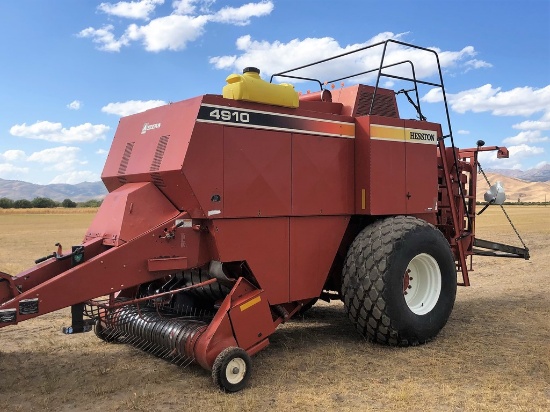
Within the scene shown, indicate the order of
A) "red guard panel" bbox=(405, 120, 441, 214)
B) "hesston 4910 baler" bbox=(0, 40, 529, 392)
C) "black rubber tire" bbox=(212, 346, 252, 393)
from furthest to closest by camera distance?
"red guard panel" bbox=(405, 120, 441, 214)
"hesston 4910 baler" bbox=(0, 40, 529, 392)
"black rubber tire" bbox=(212, 346, 252, 393)

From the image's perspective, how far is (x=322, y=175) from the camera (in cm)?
641

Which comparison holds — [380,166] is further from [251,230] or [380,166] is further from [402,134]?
[251,230]

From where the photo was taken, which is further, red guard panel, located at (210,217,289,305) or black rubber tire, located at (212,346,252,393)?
red guard panel, located at (210,217,289,305)

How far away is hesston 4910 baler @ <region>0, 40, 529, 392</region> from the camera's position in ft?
17.2

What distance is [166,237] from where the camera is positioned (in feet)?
17.9

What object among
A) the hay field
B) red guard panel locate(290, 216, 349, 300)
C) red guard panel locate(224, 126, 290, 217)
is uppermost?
red guard panel locate(224, 126, 290, 217)

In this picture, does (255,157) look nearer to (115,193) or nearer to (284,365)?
(115,193)

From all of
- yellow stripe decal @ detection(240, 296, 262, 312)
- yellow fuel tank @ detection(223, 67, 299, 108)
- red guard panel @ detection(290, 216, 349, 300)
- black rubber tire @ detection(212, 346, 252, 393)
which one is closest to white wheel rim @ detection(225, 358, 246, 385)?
black rubber tire @ detection(212, 346, 252, 393)

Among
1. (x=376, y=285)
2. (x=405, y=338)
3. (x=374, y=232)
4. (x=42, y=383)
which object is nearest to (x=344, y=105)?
(x=374, y=232)

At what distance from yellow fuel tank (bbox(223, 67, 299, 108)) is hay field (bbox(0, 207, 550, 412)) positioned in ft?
9.11

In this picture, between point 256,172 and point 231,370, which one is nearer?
point 231,370

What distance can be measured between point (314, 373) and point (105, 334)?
268 cm

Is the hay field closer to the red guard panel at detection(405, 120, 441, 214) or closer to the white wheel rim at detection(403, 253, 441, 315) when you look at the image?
the white wheel rim at detection(403, 253, 441, 315)

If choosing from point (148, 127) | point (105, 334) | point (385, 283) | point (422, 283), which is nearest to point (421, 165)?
point (422, 283)
